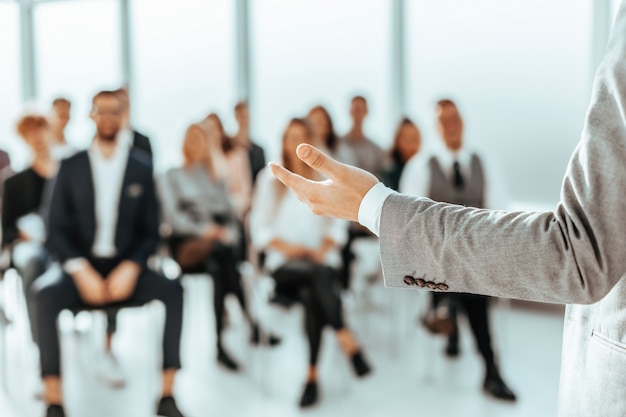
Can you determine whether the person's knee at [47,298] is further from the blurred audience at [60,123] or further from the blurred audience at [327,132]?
the blurred audience at [327,132]

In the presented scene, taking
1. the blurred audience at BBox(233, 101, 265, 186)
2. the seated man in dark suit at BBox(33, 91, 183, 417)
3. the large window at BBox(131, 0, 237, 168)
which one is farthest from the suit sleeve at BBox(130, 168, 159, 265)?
the large window at BBox(131, 0, 237, 168)

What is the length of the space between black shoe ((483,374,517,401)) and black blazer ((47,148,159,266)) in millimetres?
1553

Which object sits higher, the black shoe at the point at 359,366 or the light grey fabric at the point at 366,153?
the light grey fabric at the point at 366,153

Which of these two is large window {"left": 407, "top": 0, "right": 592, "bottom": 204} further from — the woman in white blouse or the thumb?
the thumb

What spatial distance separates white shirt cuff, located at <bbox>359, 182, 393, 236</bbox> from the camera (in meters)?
0.93

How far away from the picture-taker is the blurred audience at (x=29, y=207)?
141 inches

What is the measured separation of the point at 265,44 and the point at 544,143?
8.17 feet

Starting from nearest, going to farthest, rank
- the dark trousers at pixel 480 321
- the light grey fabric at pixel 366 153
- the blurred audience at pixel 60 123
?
the dark trousers at pixel 480 321, the blurred audience at pixel 60 123, the light grey fabric at pixel 366 153

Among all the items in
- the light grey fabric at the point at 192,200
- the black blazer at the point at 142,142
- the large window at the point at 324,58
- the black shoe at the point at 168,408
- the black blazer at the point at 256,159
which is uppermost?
the large window at the point at 324,58

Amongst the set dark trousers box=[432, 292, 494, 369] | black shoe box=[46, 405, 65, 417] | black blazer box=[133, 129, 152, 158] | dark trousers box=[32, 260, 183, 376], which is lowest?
black shoe box=[46, 405, 65, 417]

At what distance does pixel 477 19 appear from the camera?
17.3ft

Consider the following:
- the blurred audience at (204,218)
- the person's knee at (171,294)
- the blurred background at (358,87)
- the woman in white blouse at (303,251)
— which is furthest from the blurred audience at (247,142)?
the person's knee at (171,294)

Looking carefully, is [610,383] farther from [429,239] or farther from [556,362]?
[556,362]

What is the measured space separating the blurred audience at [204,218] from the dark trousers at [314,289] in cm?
57
